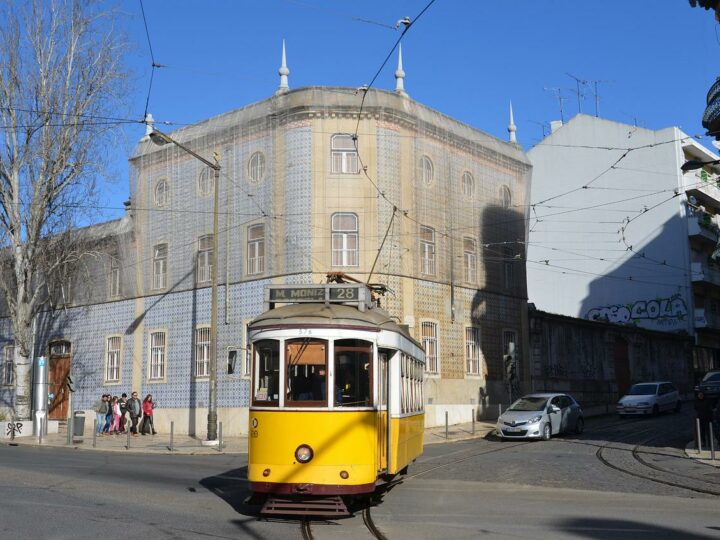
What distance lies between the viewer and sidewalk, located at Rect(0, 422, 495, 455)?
23266 mm

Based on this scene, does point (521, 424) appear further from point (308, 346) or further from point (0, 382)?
point (0, 382)

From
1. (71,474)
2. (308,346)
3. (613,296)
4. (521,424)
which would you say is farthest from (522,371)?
(308,346)

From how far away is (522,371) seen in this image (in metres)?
35.1

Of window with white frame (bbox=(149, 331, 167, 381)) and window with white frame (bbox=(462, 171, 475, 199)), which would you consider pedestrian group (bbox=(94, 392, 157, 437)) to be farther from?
window with white frame (bbox=(462, 171, 475, 199))

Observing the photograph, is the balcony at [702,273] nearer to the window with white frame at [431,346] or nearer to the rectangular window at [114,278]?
the window with white frame at [431,346]

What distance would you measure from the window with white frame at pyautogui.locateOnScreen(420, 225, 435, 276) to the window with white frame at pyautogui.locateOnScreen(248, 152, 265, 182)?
6.51 meters

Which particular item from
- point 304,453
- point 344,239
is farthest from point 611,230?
point 304,453

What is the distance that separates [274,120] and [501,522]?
71.8 ft

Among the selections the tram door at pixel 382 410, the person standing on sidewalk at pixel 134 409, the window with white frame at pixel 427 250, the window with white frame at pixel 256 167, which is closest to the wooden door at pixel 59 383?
the person standing on sidewalk at pixel 134 409

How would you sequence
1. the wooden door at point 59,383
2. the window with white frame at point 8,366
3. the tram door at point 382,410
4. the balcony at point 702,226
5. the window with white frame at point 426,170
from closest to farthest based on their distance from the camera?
1. the tram door at point 382,410
2. the window with white frame at point 426,170
3. the wooden door at point 59,383
4. the window with white frame at point 8,366
5. the balcony at point 702,226

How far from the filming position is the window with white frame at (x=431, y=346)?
30.4 metres

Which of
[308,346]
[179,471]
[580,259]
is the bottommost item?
[179,471]

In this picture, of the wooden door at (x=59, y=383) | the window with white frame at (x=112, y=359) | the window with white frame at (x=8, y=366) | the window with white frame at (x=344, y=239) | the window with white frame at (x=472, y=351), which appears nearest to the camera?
the window with white frame at (x=344, y=239)

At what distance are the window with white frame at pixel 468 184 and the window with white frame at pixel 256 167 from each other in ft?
28.5
